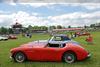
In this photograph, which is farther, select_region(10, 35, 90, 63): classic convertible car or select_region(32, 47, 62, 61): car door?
select_region(32, 47, 62, 61): car door

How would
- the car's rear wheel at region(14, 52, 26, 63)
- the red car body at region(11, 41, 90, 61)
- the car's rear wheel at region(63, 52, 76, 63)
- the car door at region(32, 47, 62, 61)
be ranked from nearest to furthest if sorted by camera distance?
the car's rear wheel at region(63, 52, 76, 63), the red car body at region(11, 41, 90, 61), the car door at region(32, 47, 62, 61), the car's rear wheel at region(14, 52, 26, 63)

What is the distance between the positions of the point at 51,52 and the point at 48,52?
15 centimetres

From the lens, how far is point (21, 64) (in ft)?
49.4

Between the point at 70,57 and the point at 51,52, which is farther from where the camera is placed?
the point at 51,52

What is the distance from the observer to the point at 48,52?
15477 millimetres

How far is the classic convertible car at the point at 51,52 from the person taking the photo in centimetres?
1523

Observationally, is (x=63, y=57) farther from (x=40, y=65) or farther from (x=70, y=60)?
(x=40, y=65)

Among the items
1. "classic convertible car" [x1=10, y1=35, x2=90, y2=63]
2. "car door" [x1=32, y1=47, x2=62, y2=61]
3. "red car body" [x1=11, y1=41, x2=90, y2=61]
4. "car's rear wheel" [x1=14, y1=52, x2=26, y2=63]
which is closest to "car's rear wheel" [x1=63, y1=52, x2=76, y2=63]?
"classic convertible car" [x1=10, y1=35, x2=90, y2=63]

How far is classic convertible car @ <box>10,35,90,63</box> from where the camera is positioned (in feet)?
50.0

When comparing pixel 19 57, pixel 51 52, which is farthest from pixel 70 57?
pixel 19 57

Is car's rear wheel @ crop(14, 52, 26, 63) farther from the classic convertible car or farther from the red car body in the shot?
the red car body

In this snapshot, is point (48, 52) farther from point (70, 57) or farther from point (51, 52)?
point (70, 57)

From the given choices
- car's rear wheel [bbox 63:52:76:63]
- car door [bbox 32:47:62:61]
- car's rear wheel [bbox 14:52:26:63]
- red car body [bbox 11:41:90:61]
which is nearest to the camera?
car's rear wheel [bbox 63:52:76:63]

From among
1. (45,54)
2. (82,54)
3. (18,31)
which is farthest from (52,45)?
(18,31)
